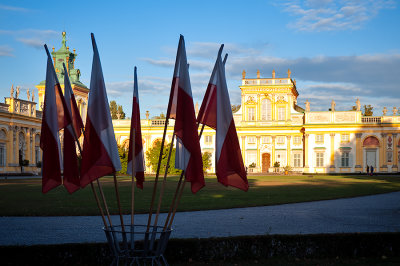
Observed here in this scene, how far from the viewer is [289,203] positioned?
52.9 feet

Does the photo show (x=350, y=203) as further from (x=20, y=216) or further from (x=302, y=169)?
(x=302, y=169)

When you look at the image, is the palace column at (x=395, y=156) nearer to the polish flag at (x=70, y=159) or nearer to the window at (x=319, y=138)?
the window at (x=319, y=138)

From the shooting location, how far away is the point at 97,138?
4.97 m

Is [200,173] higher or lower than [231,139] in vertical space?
lower

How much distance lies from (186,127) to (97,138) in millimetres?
901

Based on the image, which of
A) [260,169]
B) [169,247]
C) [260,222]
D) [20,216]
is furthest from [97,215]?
[260,169]

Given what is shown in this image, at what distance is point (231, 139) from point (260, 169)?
2060 inches

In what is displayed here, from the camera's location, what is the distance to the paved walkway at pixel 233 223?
29.7 feet

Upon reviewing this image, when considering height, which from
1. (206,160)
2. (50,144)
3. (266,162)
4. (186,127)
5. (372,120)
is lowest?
(266,162)

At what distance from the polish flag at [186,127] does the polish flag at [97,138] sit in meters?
0.67

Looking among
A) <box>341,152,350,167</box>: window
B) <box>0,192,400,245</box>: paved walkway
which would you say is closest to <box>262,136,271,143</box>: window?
<box>341,152,350,167</box>: window

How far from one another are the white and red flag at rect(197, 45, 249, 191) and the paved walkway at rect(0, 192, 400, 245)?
3901mm

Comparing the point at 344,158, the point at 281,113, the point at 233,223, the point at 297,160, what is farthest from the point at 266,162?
the point at 233,223

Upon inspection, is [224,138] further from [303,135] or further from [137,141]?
[303,135]
